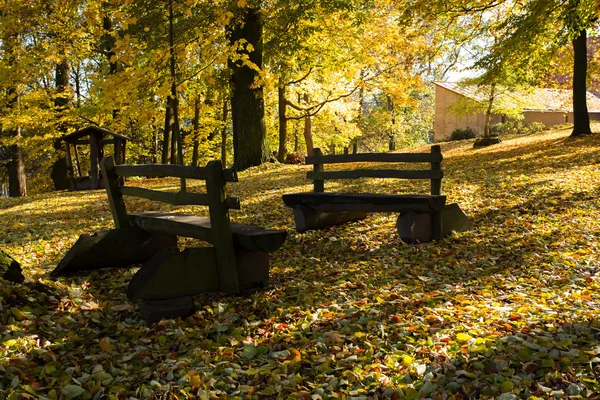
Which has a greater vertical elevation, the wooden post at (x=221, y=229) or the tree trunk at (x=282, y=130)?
the tree trunk at (x=282, y=130)

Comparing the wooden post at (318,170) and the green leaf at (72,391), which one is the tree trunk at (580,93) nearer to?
A: the wooden post at (318,170)

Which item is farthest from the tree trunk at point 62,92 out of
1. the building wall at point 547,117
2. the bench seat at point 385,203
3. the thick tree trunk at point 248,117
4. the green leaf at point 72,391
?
the building wall at point 547,117

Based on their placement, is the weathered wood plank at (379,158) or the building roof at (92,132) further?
the building roof at (92,132)

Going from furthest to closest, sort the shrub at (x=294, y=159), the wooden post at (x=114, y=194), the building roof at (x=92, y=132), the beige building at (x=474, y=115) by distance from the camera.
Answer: the beige building at (x=474, y=115) → the shrub at (x=294, y=159) → the building roof at (x=92, y=132) → the wooden post at (x=114, y=194)

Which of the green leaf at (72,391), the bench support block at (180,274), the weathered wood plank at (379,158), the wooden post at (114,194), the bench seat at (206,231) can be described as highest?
the weathered wood plank at (379,158)

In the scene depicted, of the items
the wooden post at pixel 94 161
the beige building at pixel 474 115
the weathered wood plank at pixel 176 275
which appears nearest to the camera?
the weathered wood plank at pixel 176 275

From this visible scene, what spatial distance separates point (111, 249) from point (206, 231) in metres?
1.69

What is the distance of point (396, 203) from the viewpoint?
7215 millimetres

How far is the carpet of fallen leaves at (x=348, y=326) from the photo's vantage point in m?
3.58

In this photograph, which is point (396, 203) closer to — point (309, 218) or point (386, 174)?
point (386, 174)

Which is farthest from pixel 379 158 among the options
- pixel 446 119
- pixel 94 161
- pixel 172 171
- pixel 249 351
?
pixel 446 119

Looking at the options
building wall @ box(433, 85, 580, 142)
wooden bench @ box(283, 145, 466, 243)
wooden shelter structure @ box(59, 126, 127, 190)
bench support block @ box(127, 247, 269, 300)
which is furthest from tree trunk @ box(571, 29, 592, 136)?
building wall @ box(433, 85, 580, 142)

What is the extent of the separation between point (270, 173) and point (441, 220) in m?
9.64

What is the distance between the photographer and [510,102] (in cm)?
2533
